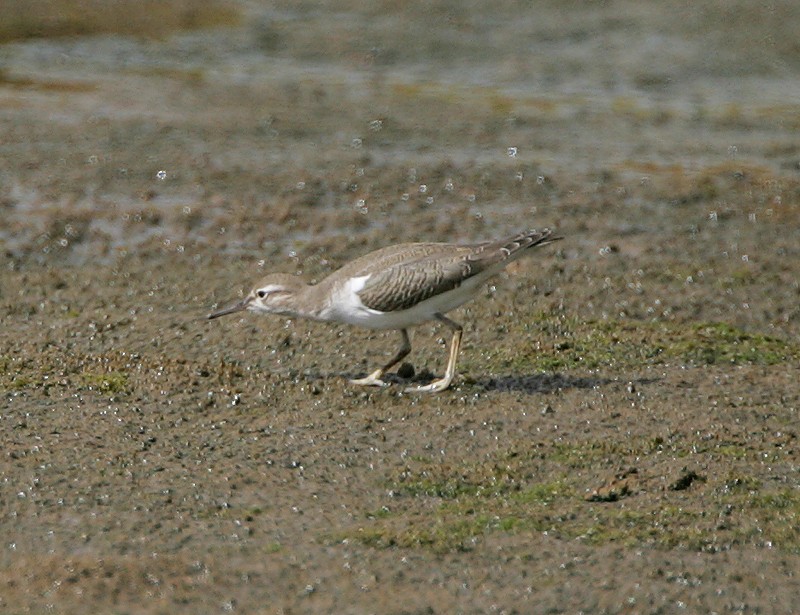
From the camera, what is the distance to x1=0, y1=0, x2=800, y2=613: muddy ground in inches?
248

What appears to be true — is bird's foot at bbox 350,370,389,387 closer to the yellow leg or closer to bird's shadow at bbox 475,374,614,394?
the yellow leg

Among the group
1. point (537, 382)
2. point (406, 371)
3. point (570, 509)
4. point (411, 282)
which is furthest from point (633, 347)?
point (570, 509)

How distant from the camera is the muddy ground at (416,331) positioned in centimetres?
629

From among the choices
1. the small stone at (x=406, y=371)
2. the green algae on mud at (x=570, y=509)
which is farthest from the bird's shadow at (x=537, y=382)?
Answer: the green algae on mud at (x=570, y=509)

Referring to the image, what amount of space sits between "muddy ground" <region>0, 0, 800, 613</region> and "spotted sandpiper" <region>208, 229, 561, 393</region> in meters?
0.44

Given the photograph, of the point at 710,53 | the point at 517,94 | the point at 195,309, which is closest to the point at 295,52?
the point at 517,94

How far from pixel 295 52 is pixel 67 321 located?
9211 millimetres

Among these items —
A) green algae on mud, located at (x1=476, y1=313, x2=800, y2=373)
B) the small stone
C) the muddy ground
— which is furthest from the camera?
green algae on mud, located at (x1=476, y1=313, x2=800, y2=373)

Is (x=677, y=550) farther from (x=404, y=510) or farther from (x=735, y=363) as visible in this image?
(x=735, y=363)

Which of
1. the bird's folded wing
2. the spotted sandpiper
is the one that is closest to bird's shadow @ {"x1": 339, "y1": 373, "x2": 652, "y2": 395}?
the spotted sandpiper

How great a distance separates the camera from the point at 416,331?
10125mm

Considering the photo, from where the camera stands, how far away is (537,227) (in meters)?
12.5

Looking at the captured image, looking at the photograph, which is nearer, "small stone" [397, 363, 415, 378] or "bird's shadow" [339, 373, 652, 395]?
"bird's shadow" [339, 373, 652, 395]

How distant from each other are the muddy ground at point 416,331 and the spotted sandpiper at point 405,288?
0.44 m
